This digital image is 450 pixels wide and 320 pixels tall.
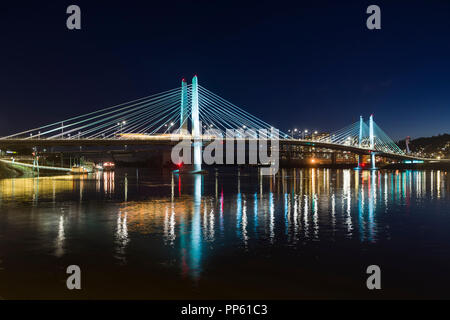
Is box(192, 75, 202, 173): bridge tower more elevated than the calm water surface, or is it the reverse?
box(192, 75, 202, 173): bridge tower

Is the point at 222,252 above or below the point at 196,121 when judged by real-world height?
below

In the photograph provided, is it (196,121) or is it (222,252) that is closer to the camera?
(222,252)

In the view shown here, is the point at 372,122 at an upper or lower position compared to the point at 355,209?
upper

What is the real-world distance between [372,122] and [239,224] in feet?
374

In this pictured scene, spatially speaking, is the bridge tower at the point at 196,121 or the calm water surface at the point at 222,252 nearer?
the calm water surface at the point at 222,252

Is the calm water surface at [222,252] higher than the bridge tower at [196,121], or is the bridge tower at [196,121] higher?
the bridge tower at [196,121]

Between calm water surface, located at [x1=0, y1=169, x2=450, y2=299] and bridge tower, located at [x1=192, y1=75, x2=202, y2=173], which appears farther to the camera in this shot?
bridge tower, located at [x1=192, y1=75, x2=202, y2=173]
